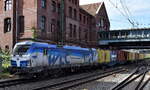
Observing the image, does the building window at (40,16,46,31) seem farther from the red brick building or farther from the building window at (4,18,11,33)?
the building window at (4,18,11,33)

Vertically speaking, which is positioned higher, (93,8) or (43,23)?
(93,8)

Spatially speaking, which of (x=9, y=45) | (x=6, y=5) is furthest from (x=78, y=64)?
(x=6, y=5)

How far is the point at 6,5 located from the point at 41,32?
833cm

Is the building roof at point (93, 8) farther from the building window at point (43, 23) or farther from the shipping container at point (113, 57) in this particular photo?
the building window at point (43, 23)

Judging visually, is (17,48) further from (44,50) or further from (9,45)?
(9,45)

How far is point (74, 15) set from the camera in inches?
1981

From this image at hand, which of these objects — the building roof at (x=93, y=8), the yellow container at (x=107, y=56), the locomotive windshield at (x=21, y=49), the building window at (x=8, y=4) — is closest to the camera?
the locomotive windshield at (x=21, y=49)

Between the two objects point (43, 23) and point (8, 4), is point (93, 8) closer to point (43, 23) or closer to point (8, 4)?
point (43, 23)

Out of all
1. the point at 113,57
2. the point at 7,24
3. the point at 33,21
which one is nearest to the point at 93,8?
the point at 113,57

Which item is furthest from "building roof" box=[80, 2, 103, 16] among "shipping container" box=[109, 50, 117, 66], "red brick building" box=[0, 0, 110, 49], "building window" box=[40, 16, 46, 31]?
"building window" box=[40, 16, 46, 31]

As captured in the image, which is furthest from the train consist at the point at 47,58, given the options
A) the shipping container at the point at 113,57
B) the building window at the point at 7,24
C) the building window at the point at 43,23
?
the building window at the point at 7,24

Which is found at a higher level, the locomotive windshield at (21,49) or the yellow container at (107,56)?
the locomotive windshield at (21,49)

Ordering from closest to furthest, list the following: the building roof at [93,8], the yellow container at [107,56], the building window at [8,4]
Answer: the yellow container at [107,56]
the building window at [8,4]
the building roof at [93,8]

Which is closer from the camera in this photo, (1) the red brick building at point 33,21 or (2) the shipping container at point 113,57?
(1) the red brick building at point 33,21
